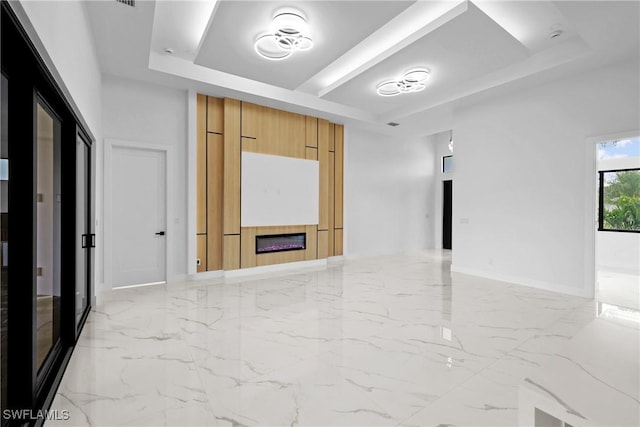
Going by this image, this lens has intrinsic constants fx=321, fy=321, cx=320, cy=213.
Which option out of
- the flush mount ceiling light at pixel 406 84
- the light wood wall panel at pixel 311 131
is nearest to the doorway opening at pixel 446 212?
A: the light wood wall panel at pixel 311 131

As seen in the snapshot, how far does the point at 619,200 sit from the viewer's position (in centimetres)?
687

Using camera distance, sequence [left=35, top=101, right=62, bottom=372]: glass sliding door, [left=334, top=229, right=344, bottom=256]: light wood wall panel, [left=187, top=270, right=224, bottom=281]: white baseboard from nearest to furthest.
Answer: [left=35, top=101, right=62, bottom=372]: glass sliding door < [left=187, top=270, right=224, bottom=281]: white baseboard < [left=334, top=229, right=344, bottom=256]: light wood wall panel

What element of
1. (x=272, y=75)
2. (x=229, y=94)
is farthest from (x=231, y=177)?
(x=272, y=75)

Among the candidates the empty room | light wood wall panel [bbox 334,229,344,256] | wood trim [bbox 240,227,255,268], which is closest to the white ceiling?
the empty room

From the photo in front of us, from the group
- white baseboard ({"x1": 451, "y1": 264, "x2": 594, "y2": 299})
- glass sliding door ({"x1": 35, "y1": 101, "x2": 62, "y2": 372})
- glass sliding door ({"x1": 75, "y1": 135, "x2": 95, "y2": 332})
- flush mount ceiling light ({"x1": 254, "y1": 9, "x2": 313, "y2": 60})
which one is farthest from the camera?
white baseboard ({"x1": 451, "y1": 264, "x2": 594, "y2": 299})

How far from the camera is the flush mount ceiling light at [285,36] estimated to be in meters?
3.59

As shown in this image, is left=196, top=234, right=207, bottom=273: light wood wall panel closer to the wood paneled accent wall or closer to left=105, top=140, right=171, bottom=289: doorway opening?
the wood paneled accent wall

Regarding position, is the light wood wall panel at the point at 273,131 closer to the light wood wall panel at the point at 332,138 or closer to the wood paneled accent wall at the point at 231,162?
the wood paneled accent wall at the point at 231,162

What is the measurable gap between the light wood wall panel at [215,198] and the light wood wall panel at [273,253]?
471 mm

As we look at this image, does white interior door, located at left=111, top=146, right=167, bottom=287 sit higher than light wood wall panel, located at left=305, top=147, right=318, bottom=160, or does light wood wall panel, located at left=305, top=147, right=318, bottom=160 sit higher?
light wood wall panel, located at left=305, top=147, right=318, bottom=160

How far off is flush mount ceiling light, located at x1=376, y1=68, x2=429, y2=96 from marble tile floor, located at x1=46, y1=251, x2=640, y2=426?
3347mm

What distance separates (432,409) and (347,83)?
195 inches

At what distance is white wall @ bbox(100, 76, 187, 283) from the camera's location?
16.4ft

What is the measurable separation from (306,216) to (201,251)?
2.29m
